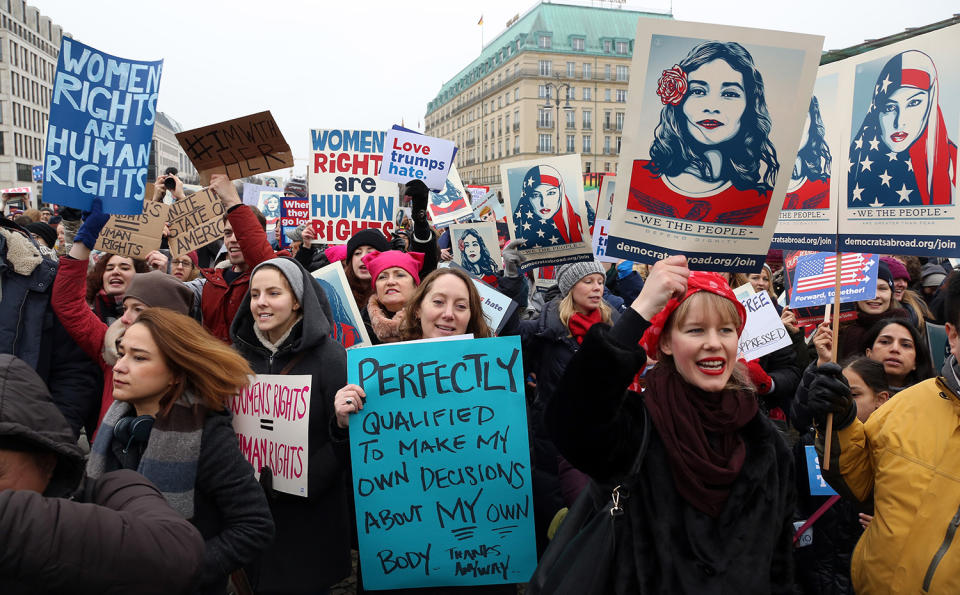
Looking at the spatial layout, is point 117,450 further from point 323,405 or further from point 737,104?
point 737,104

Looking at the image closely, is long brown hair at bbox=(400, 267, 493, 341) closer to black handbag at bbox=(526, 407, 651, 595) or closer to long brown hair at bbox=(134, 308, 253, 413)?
long brown hair at bbox=(134, 308, 253, 413)

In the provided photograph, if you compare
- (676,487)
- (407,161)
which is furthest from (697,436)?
(407,161)

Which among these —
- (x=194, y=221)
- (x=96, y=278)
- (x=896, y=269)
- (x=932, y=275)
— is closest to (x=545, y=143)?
(x=932, y=275)

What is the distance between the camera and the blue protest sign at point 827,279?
12.9ft

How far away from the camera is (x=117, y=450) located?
2.29 meters

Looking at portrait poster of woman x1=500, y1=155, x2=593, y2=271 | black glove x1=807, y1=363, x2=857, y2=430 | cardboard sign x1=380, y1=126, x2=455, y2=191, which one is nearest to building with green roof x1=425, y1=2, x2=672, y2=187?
cardboard sign x1=380, y1=126, x2=455, y2=191

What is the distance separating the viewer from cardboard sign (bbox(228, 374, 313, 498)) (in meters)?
2.65

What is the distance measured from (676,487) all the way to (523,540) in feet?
3.21

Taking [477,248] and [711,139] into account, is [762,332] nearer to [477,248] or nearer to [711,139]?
[711,139]

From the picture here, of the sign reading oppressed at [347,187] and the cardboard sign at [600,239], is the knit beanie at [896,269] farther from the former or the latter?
the sign reading oppressed at [347,187]

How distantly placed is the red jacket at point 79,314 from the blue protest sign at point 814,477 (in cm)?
371

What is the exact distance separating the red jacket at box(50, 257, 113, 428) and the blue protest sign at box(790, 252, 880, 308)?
416 centimetres

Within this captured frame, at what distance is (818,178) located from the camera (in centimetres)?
298

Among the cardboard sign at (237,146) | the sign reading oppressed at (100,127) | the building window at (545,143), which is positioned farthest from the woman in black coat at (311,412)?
the building window at (545,143)
